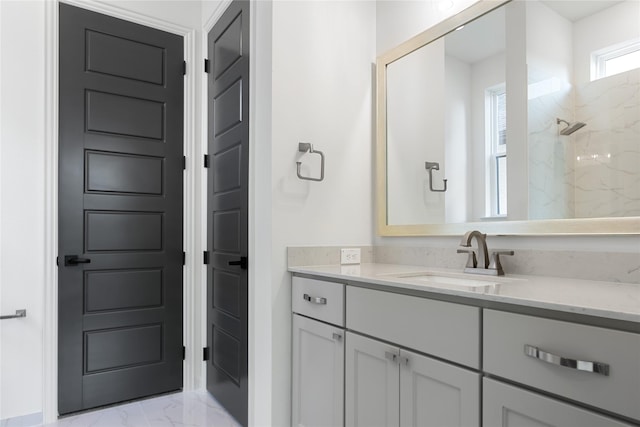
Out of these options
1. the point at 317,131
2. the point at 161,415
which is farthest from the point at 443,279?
the point at 161,415

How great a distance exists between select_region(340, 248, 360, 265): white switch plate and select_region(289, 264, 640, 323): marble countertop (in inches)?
15.4

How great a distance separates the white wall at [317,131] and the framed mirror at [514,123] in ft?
0.43

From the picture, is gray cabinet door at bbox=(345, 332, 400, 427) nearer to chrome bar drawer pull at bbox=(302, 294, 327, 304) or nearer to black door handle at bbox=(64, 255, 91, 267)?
chrome bar drawer pull at bbox=(302, 294, 327, 304)

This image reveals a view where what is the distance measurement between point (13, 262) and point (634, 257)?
9.38 ft

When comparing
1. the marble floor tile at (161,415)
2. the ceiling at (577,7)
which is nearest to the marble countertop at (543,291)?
the ceiling at (577,7)

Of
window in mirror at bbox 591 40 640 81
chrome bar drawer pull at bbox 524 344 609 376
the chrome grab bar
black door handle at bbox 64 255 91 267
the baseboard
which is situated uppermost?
window in mirror at bbox 591 40 640 81

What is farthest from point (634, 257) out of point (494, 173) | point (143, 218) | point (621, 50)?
point (143, 218)

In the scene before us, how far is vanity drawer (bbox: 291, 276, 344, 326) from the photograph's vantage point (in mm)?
1612

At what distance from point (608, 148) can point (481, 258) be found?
595mm

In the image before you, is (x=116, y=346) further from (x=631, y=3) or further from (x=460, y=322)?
(x=631, y=3)

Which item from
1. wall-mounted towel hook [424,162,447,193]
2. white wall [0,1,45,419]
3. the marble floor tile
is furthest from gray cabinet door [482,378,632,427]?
white wall [0,1,45,419]

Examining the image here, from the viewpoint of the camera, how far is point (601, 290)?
1.14 metres

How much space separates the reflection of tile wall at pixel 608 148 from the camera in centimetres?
128

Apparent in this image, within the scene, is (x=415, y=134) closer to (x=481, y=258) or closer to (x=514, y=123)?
(x=514, y=123)
